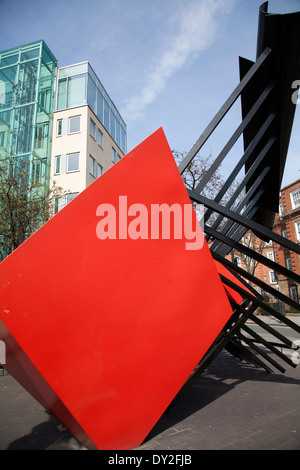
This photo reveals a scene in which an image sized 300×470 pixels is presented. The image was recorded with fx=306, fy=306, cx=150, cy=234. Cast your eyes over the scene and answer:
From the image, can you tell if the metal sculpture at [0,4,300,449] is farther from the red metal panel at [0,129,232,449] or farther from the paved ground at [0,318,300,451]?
the paved ground at [0,318,300,451]

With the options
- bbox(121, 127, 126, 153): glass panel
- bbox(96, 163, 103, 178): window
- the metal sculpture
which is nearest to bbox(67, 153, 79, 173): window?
bbox(96, 163, 103, 178): window

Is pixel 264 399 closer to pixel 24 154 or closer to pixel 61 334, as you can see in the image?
pixel 61 334

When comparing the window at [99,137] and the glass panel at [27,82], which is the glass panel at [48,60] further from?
the window at [99,137]

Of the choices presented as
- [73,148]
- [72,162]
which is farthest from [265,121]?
[73,148]

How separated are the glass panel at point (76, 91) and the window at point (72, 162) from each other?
4.37 m

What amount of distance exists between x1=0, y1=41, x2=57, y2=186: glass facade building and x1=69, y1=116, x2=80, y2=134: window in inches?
67.4

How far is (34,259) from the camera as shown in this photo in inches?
106

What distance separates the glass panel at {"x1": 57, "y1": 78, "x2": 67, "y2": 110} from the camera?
80.2ft

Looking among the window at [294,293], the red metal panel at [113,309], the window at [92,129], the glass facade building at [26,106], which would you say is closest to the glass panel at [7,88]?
the glass facade building at [26,106]

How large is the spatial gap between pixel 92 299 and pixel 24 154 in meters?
21.3

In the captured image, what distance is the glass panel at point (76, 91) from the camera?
24.2 m

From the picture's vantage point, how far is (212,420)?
4027 millimetres

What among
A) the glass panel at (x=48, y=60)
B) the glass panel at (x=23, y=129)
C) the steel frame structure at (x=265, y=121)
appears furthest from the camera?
the glass panel at (x=48, y=60)

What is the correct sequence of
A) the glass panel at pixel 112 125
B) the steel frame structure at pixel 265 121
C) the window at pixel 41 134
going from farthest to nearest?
the glass panel at pixel 112 125, the window at pixel 41 134, the steel frame structure at pixel 265 121
